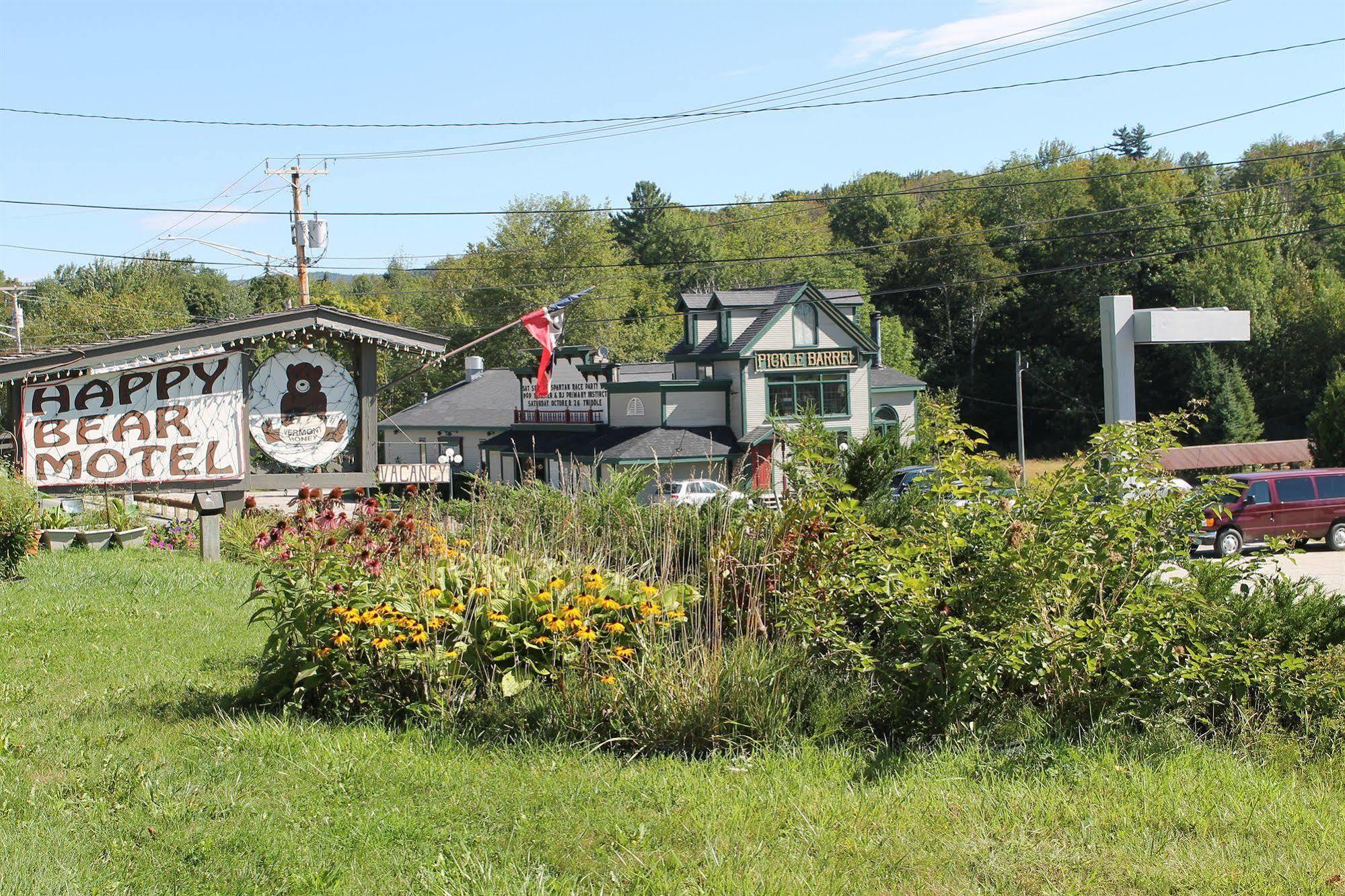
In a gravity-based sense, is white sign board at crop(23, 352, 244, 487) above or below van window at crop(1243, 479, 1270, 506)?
above

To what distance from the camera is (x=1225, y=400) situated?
50.0m

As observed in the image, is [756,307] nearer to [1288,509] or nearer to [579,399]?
[579,399]

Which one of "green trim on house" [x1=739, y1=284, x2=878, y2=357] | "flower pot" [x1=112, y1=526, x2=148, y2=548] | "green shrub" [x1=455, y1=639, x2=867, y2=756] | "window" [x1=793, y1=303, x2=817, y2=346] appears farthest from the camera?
"window" [x1=793, y1=303, x2=817, y2=346]

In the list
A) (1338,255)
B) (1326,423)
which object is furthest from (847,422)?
(1338,255)

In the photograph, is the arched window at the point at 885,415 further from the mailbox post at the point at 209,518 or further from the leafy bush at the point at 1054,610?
the leafy bush at the point at 1054,610

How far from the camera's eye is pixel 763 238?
86312 mm

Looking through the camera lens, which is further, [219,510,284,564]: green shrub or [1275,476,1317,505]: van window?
[1275,476,1317,505]: van window

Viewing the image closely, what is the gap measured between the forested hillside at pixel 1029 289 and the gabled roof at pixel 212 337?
35.9m

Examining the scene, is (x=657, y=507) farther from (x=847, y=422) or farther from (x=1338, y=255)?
(x=1338, y=255)

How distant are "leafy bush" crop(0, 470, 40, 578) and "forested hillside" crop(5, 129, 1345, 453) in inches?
1525

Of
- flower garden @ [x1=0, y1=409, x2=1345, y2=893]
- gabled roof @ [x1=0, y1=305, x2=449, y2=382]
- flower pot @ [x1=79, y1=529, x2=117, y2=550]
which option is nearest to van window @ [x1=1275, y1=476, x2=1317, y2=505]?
flower garden @ [x1=0, y1=409, x2=1345, y2=893]

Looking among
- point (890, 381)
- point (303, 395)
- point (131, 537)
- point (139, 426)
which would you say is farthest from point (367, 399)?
point (890, 381)

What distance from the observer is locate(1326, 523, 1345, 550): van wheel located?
74.0ft

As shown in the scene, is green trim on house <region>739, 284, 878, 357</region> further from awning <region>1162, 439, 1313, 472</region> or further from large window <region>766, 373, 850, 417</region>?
awning <region>1162, 439, 1313, 472</region>
